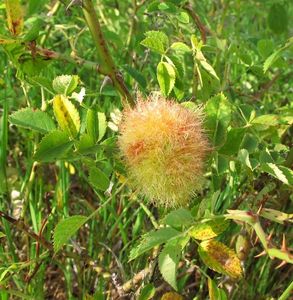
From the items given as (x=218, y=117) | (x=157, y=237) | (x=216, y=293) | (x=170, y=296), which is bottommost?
(x=170, y=296)

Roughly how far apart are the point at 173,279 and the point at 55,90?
0.49 m

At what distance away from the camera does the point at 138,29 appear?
2180 mm

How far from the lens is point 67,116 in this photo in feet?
3.92

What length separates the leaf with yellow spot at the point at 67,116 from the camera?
1189mm

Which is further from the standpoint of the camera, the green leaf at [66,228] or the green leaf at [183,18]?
the green leaf at [183,18]

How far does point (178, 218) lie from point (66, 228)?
243 mm

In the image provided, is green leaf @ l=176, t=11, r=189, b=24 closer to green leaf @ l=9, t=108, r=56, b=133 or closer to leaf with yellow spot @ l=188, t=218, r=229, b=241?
green leaf @ l=9, t=108, r=56, b=133

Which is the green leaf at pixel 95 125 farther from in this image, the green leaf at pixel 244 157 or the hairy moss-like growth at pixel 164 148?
the green leaf at pixel 244 157

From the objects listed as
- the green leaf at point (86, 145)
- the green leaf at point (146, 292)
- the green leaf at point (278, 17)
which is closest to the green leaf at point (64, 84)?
the green leaf at point (86, 145)

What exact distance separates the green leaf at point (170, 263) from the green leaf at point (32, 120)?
13.9 inches

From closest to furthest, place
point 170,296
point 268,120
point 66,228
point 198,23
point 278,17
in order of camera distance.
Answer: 1. point 66,228
2. point 268,120
3. point 170,296
4. point 198,23
5. point 278,17

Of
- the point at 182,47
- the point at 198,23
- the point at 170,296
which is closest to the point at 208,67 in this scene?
the point at 182,47

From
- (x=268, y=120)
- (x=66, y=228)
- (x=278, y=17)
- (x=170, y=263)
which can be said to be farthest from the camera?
(x=278, y=17)

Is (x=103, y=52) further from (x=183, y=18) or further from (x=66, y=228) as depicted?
(x=66, y=228)
